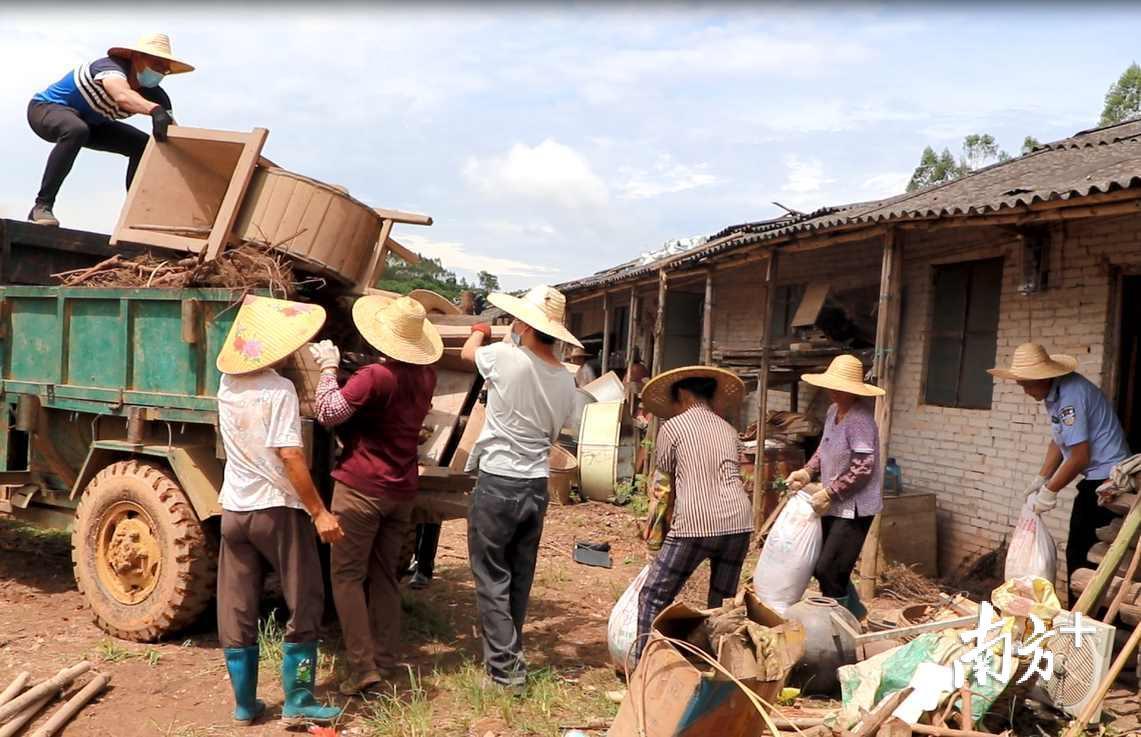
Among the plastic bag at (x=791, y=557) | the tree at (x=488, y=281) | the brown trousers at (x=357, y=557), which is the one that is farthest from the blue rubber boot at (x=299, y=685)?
the tree at (x=488, y=281)

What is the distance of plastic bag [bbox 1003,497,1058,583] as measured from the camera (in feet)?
15.8

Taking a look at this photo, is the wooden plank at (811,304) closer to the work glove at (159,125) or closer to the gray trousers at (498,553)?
the gray trousers at (498,553)

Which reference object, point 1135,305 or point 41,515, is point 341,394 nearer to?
point 41,515

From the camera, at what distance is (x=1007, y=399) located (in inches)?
299

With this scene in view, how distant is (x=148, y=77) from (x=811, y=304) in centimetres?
696

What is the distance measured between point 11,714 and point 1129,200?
258 inches

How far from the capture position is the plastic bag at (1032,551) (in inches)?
190

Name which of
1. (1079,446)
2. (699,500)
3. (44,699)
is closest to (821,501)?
(699,500)

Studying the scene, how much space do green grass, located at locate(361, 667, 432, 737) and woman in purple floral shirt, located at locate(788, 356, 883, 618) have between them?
7.80ft

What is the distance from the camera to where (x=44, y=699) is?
154 inches

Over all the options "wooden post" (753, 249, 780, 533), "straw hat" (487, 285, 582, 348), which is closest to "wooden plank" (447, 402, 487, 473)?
"straw hat" (487, 285, 582, 348)

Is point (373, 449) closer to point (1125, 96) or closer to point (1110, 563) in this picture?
point (1110, 563)

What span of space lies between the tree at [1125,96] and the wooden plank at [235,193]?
21490 millimetres

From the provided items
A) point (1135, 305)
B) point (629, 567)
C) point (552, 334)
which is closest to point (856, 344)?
point (1135, 305)
